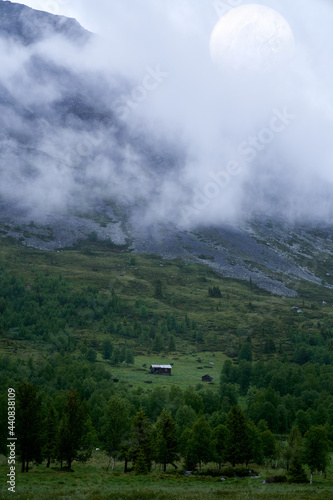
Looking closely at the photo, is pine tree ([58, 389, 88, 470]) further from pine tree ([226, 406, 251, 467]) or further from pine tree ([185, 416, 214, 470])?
pine tree ([226, 406, 251, 467])

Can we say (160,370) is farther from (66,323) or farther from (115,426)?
(115,426)

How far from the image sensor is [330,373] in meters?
112

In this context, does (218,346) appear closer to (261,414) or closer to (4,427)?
(261,414)

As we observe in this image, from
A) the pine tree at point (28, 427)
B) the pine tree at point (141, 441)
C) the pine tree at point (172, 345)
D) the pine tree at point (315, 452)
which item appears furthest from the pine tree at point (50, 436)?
the pine tree at point (172, 345)

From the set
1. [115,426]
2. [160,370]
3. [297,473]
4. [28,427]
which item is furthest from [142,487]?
[160,370]

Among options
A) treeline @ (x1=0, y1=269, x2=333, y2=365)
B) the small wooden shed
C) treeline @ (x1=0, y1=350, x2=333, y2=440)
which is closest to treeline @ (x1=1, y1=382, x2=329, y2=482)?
treeline @ (x1=0, y1=350, x2=333, y2=440)

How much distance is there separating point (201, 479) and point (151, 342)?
12555 centimetres

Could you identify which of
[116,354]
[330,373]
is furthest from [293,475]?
[116,354]

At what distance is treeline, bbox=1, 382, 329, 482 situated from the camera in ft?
169

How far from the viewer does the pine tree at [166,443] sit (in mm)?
58562

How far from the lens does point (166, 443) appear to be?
59.3 m

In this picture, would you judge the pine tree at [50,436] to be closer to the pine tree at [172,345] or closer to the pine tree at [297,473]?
the pine tree at [297,473]

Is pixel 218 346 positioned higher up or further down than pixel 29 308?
further down

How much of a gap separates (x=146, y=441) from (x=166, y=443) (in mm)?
5140
